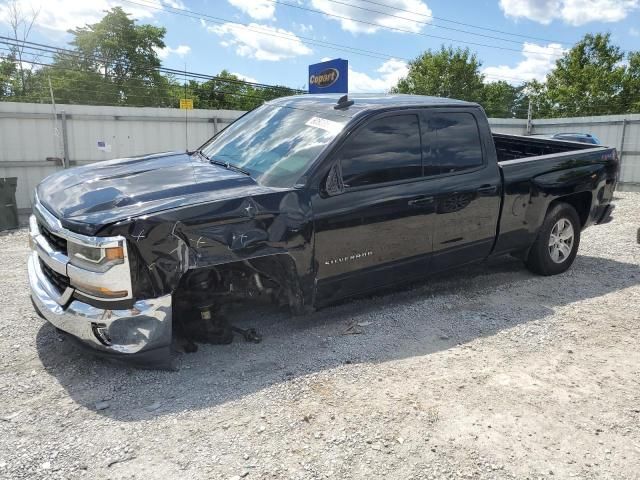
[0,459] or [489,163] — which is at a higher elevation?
[489,163]

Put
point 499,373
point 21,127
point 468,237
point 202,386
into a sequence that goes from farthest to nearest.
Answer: point 21,127, point 468,237, point 499,373, point 202,386

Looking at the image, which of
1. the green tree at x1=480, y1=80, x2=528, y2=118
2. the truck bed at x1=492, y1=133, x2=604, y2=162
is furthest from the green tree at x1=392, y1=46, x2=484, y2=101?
the truck bed at x1=492, y1=133, x2=604, y2=162

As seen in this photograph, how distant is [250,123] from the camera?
4844 mm

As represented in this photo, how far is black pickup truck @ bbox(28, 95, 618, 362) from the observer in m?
3.17

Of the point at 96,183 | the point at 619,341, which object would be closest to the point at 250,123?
the point at 96,183

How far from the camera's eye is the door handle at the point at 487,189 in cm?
478

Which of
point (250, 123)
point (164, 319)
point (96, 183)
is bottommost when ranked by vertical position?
point (164, 319)

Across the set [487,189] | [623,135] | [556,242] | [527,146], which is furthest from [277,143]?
[623,135]

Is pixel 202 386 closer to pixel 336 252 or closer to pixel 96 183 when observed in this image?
pixel 336 252

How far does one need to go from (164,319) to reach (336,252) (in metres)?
1.37

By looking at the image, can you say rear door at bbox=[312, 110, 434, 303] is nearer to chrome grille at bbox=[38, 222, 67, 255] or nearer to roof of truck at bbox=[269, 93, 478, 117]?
roof of truck at bbox=[269, 93, 478, 117]

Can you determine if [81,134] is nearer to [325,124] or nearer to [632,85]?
[325,124]

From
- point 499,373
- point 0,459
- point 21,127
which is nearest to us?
point 0,459

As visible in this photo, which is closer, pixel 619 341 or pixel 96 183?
pixel 96 183
